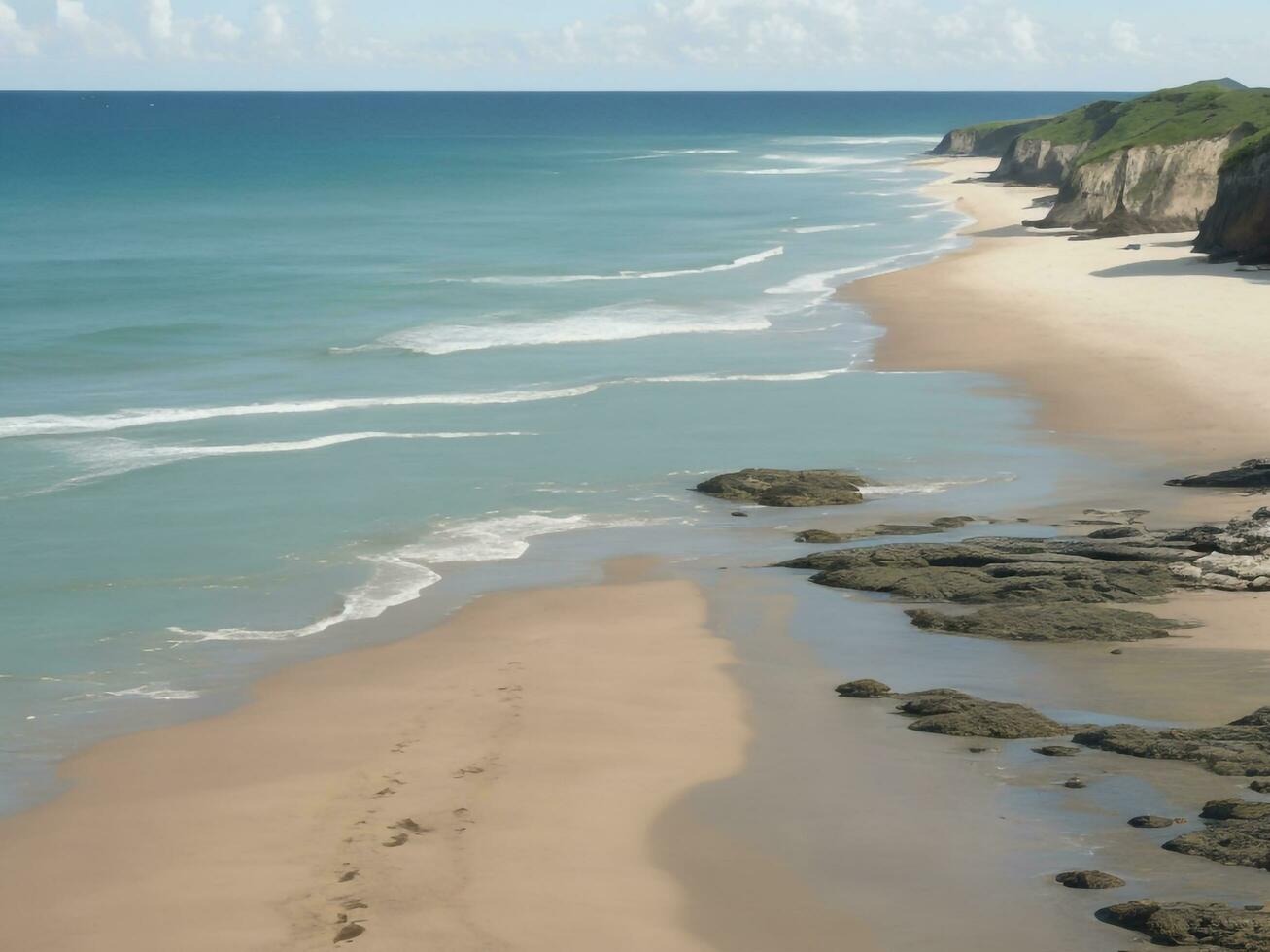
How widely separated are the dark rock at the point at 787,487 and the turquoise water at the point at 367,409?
0.70 meters

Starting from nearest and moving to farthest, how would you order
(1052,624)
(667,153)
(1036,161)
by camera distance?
(1052,624) → (1036,161) → (667,153)

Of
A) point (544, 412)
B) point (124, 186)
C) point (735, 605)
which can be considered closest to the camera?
point (735, 605)

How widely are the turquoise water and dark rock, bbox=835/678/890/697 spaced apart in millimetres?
6012

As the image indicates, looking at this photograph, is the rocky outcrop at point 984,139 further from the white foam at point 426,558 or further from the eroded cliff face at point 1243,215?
the white foam at point 426,558

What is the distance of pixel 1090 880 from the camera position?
1027 cm

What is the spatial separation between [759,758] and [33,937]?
18.8 feet

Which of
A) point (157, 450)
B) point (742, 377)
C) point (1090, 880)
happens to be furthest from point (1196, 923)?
point (742, 377)

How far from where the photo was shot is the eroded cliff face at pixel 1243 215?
43078 millimetres

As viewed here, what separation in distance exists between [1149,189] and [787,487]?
39.9 meters

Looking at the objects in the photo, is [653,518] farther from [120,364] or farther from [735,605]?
[120,364]

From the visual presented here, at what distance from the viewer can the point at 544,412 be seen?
2945 centimetres

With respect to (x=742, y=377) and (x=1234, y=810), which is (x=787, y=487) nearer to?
(x=742, y=377)

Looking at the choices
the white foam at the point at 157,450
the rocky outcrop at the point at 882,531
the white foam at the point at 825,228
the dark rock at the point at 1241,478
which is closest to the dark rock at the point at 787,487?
the rocky outcrop at the point at 882,531

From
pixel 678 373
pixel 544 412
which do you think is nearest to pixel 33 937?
pixel 544 412
